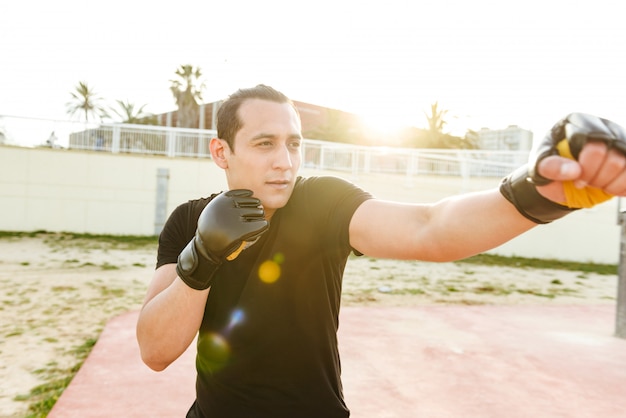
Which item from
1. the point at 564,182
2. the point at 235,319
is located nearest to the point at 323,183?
the point at 235,319

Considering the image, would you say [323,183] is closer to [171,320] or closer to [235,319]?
[235,319]

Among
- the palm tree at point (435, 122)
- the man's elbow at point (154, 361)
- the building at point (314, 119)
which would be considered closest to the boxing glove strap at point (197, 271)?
the man's elbow at point (154, 361)

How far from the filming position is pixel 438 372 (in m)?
4.08

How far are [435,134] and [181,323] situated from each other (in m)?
34.3

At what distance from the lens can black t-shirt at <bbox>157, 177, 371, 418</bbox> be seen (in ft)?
5.66

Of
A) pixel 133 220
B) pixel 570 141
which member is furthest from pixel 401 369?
pixel 133 220

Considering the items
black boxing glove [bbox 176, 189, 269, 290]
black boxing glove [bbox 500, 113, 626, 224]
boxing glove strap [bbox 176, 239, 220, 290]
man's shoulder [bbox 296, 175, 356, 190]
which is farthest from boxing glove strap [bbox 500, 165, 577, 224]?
boxing glove strap [bbox 176, 239, 220, 290]

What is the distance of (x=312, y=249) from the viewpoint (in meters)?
1.81

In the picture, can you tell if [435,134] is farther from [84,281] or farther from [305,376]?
[305,376]

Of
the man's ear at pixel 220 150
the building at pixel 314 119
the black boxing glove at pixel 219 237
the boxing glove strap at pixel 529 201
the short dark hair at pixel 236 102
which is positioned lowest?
the black boxing glove at pixel 219 237

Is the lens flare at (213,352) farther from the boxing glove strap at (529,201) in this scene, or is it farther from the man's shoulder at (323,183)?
the boxing glove strap at (529,201)

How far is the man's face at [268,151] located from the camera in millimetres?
1870

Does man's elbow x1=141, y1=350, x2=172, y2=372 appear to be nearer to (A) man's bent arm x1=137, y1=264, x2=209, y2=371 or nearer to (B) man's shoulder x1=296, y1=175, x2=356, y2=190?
(A) man's bent arm x1=137, y1=264, x2=209, y2=371

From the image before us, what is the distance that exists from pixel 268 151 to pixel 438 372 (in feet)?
9.95
